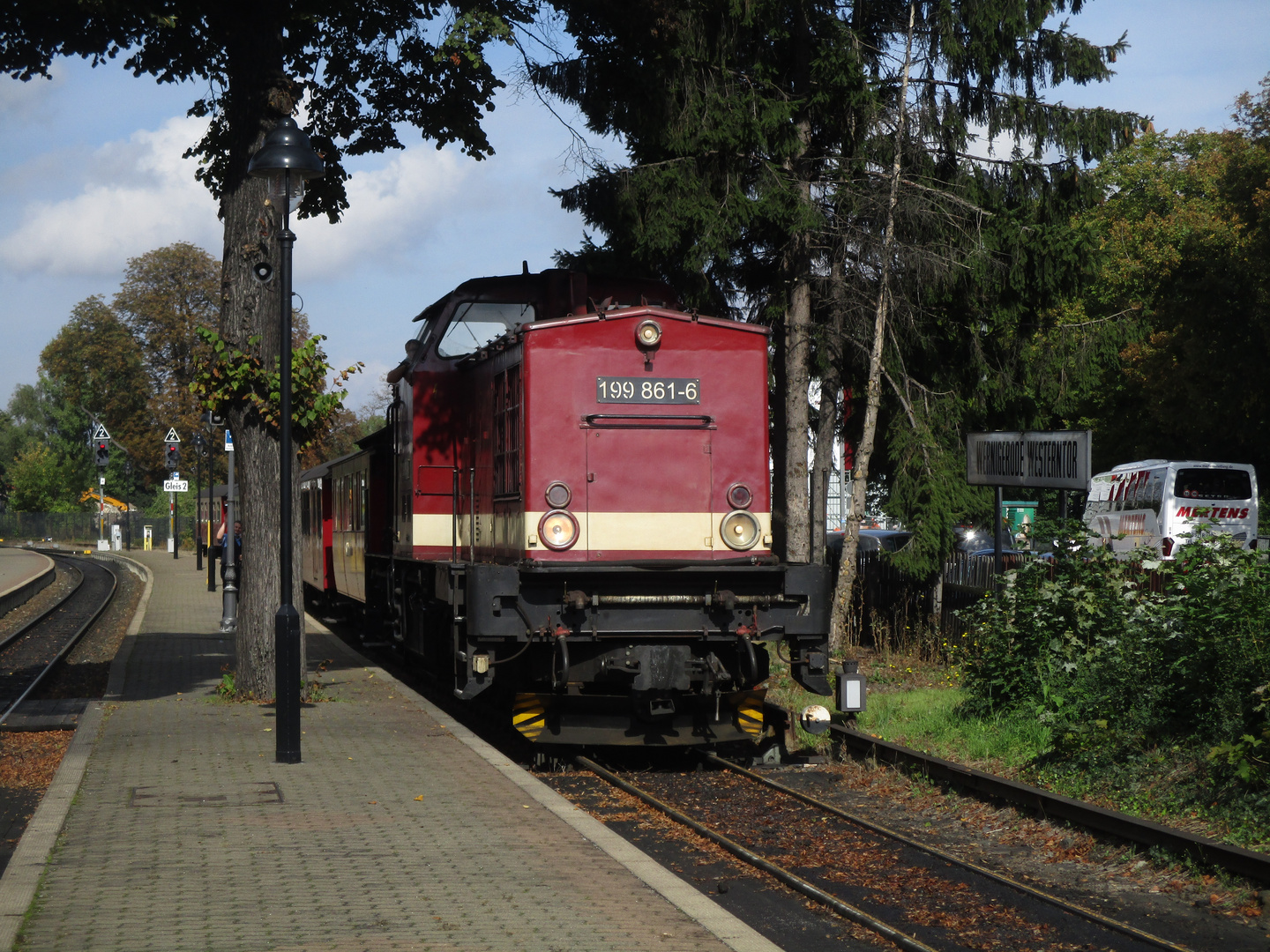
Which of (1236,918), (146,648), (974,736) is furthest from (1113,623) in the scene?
(146,648)

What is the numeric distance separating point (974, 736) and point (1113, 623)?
151 cm

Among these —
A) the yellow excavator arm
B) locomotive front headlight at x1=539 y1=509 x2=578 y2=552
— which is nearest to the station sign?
locomotive front headlight at x1=539 y1=509 x2=578 y2=552

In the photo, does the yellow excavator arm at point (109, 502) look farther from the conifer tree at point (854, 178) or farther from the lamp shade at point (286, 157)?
the lamp shade at point (286, 157)

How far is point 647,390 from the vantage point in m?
10.9

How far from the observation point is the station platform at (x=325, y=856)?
5.71 metres

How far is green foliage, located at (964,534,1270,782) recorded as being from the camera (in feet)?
28.3

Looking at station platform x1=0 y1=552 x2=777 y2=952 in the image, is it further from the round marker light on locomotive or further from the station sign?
the station sign

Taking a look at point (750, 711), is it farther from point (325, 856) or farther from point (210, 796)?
point (325, 856)

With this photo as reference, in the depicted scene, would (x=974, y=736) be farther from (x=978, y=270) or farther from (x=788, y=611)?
(x=978, y=270)

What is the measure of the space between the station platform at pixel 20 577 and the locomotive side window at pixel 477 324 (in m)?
18.9

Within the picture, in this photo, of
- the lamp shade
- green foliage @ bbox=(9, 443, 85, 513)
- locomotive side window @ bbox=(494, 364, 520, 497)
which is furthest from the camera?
green foliage @ bbox=(9, 443, 85, 513)

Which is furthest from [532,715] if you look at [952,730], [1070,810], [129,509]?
[129,509]

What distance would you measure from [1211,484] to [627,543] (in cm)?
2467

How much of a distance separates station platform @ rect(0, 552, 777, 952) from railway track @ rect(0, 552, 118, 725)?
447 cm
